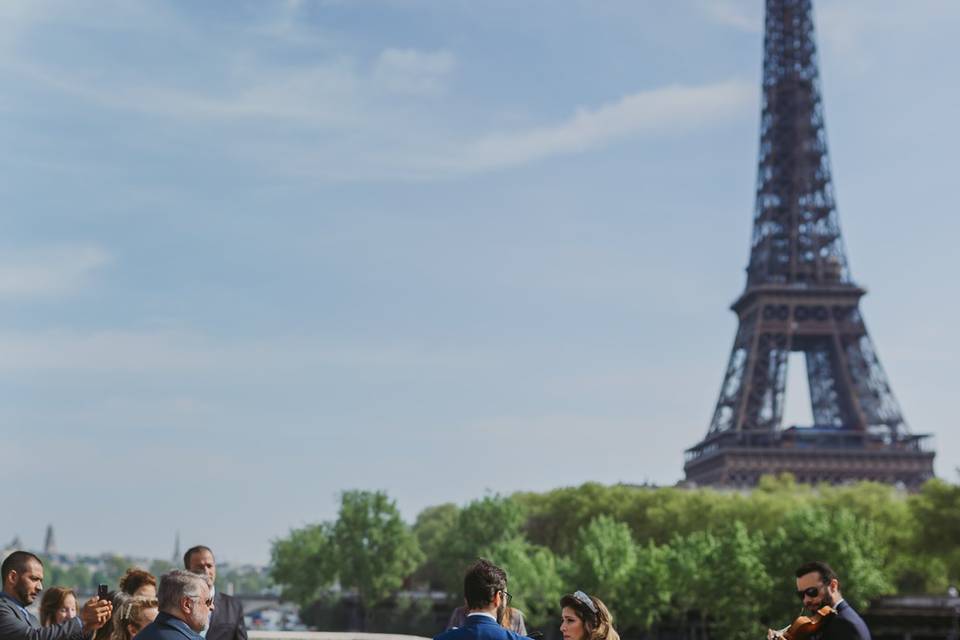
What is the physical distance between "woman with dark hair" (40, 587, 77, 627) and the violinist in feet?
17.8

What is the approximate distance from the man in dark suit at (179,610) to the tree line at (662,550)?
45.9 metres

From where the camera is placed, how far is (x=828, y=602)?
8.37 meters

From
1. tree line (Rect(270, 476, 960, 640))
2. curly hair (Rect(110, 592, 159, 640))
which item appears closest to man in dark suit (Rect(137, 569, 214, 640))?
curly hair (Rect(110, 592, 159, 640))

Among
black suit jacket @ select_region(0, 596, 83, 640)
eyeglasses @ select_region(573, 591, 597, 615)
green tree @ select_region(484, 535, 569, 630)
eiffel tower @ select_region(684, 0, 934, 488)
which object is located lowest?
black suit jacket @ select_region(0, 596, 83, 640)

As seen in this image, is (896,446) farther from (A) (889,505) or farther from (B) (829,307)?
(A) (889,505)

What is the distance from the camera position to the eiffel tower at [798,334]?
8338cm

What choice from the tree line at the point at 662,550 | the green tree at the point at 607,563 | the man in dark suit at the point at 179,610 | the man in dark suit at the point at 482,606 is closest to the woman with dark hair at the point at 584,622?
the man in dark suit at the point at 482,606

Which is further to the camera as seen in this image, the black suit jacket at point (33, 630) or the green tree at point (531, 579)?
the green tree at point (531, 579)

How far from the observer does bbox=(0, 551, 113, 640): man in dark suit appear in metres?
8.30

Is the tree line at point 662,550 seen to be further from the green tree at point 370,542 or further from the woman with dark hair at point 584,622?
the woman with dark hair at point 584,622

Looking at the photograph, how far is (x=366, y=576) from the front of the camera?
6425 centimetres

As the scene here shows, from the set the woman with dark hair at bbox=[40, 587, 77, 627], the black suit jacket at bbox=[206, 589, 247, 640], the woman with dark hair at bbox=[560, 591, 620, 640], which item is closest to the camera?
the woman with dark hair at bbox=[560, 591, 620, 640]

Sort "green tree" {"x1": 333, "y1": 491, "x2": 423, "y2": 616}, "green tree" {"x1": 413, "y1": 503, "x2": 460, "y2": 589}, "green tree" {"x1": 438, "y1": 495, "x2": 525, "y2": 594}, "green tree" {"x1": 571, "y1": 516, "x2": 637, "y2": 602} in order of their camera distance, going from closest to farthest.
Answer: "green tree" {"x1": 571, "y1": 516, "x2": 637, "y2": 602}, "green tree" {"x1": 438, "y1": 495, "x2": 525, "y2": 594}, "green tree" {"x1": 333, "y1": 491, "x2": 423, "y2": 616}, "green tree" {"x1": 413, "y1": 503, "x2": 460, "y2": 589}

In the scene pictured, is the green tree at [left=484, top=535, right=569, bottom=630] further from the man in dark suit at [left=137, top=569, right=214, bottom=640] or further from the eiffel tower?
the man in dark suit at [left=137, top=569, right=214, bottom=640]
